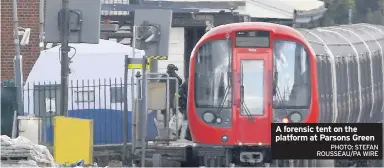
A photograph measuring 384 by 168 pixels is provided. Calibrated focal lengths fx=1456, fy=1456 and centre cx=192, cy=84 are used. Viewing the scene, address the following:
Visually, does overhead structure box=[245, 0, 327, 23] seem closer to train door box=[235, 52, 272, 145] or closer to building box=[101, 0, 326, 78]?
building box=[101, 0, 326, 78]

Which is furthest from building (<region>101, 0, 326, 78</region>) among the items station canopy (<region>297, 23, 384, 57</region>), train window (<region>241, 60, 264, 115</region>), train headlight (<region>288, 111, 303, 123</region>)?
train headlight (<region>288, 111, 303, 123</region>)

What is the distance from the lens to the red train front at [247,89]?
74.9 ft

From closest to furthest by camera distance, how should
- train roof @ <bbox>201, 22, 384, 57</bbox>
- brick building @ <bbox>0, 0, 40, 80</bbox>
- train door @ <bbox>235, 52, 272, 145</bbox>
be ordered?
1. train door @ <bbox>235, 52, 272, 145</bbox>
2. train roof @ <bbox>201, 22, 384, 57</bbox>
3. brick building @ <bbox>0, 0, 40, 80</bbox>

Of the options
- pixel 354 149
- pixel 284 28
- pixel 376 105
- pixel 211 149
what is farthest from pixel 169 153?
pixel 376 105

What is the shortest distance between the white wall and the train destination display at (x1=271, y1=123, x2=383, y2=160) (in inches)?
505

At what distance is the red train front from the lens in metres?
22.8

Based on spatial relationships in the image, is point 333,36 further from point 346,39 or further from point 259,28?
point 259,28

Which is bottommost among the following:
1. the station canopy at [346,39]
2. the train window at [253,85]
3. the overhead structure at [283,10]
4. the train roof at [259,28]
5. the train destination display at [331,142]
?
the train destination display at [331,142]

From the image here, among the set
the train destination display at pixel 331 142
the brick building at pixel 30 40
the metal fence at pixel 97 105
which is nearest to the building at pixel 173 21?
the brick building at pixel 30 40

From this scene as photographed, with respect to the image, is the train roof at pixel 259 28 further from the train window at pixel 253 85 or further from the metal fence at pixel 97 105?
the metal fence at pixel 97 105

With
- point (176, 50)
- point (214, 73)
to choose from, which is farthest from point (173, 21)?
point (214, 73)

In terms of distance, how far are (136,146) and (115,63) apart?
351 centimetres

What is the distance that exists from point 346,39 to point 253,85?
6.54 meters

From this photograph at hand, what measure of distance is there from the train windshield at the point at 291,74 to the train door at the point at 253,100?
230 mm
